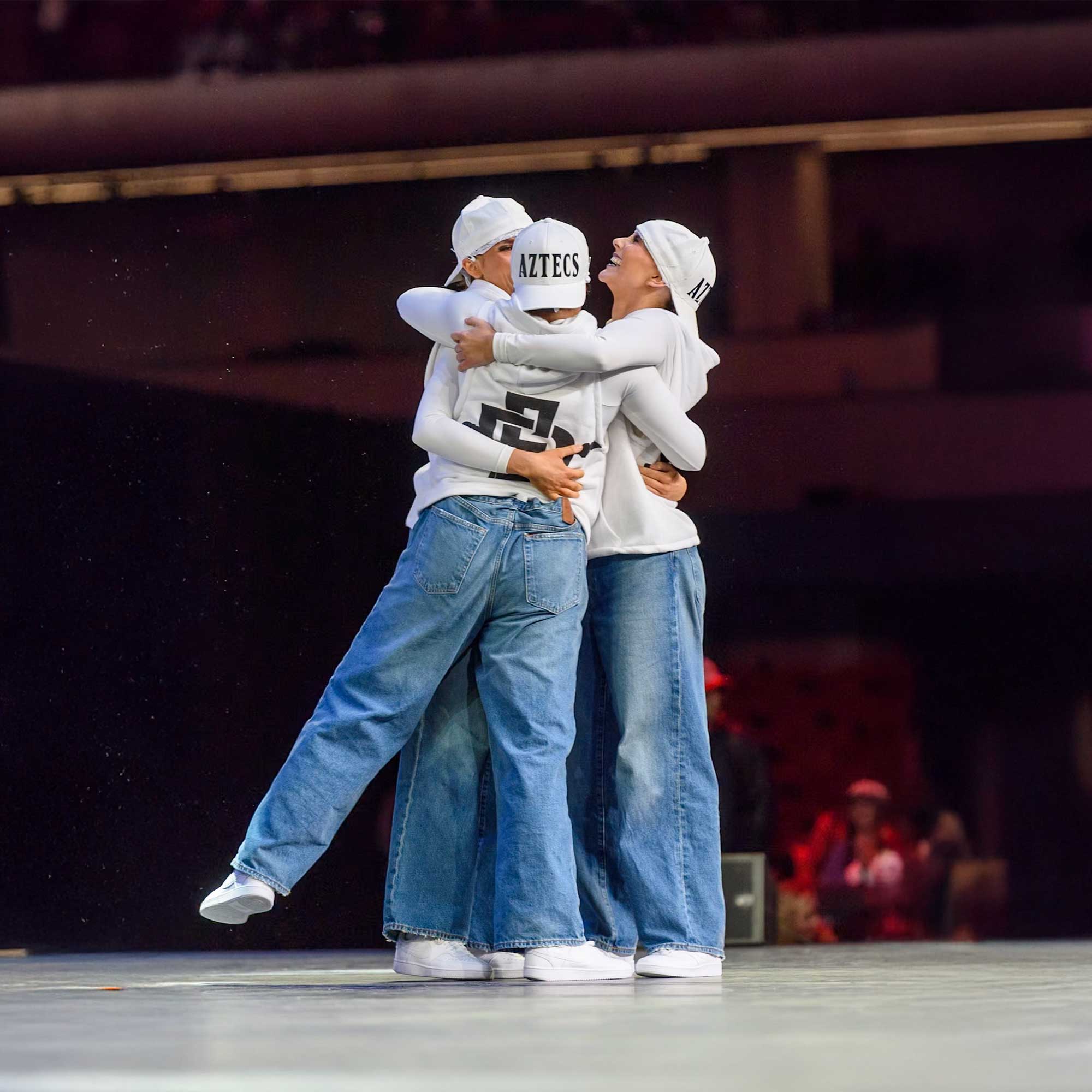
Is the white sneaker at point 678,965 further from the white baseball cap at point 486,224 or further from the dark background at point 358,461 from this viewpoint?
the dark background at point 358,461

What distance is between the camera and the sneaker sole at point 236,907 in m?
2.35

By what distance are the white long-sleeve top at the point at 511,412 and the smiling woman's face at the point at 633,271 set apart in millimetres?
204

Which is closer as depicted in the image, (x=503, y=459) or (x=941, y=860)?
(x=503, y=459)

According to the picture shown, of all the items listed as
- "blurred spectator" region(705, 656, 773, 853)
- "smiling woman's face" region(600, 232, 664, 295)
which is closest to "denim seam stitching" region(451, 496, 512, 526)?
"smiling woman's face" region(600, 232, 664, 295)

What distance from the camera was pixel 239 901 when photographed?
2350 millimetres

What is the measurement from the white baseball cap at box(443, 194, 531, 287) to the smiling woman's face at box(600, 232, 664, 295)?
0.57 ft

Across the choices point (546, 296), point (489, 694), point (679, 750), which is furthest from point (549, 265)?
point (679, 750)

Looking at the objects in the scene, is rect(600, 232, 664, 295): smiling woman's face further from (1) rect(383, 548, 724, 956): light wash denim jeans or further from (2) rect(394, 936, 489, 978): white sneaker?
(2) rect(394, 936, 489, 978): white sneaker

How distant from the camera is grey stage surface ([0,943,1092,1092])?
1345 millimetres

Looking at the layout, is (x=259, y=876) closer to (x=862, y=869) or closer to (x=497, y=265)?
(x=497, y=265)

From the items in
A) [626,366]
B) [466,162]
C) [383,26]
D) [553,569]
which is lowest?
[553,569]

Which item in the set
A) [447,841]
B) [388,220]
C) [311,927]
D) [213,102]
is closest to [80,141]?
[213,102]

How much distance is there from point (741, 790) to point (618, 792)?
185 cm

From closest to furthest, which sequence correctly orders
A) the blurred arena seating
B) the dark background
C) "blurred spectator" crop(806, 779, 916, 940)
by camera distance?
1. the dark background
2. the blurred arena seating
3. "blurred spectator" crop(806, 779, 916, 940)
